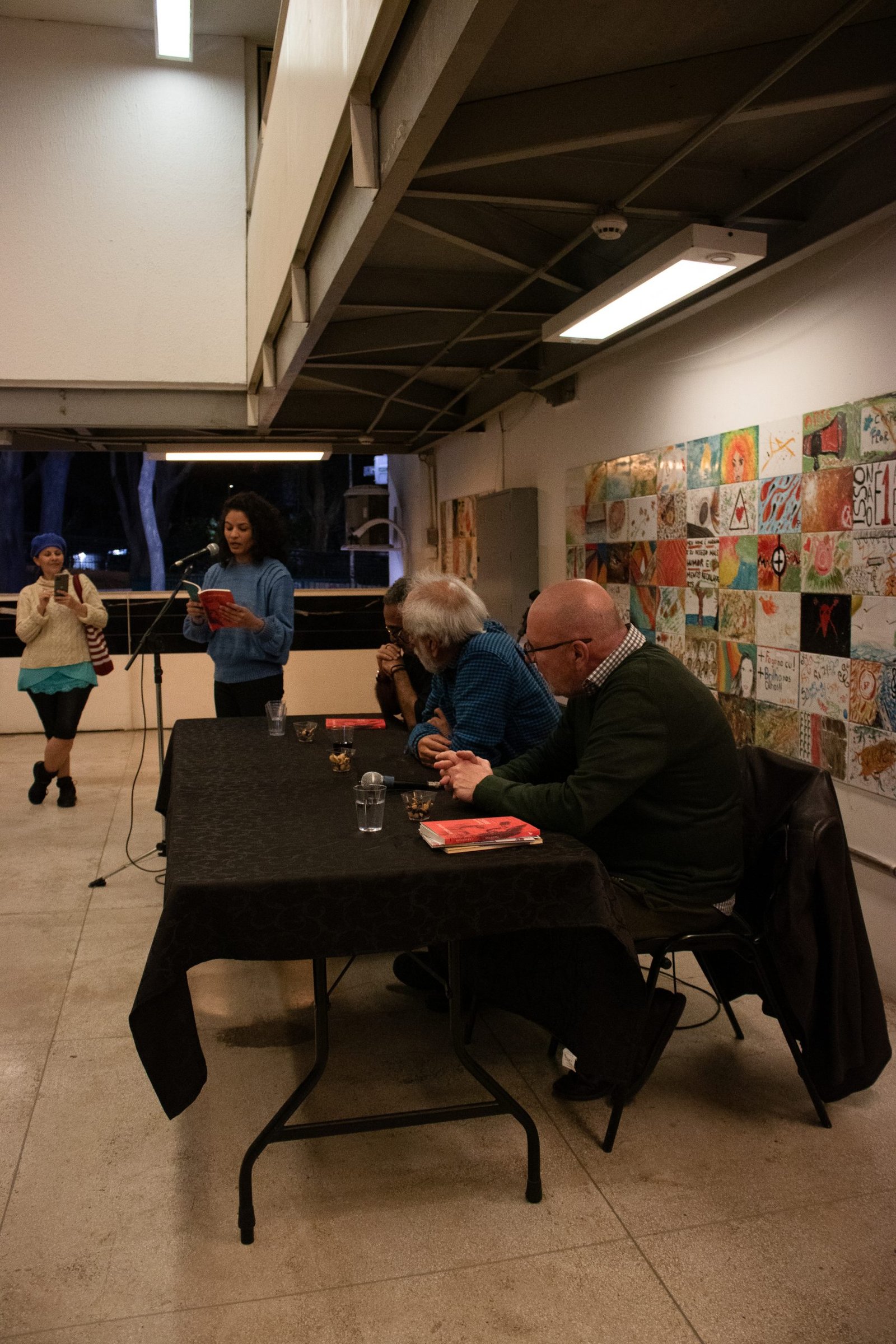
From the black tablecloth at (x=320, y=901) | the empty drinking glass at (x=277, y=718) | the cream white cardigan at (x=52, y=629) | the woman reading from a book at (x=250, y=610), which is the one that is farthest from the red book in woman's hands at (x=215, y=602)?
the black tablecloth at (x=320, y=901)

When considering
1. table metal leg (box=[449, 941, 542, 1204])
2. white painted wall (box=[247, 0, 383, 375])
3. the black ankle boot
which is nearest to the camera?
table metal leg (box=[449, 941, 542, 1204])

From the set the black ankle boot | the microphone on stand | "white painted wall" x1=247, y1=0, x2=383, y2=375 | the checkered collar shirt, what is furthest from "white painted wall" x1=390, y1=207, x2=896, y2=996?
the black ankle boot

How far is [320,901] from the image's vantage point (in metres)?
2.10

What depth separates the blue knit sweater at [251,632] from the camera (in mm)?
→ 4648

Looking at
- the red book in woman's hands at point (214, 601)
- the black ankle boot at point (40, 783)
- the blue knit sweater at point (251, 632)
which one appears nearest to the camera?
the red book in woman's hands at point (214, 601)

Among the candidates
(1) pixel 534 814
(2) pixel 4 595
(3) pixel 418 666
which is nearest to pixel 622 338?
(3) pixel 418 666

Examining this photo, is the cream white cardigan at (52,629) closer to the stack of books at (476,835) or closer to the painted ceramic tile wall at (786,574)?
the painted ceramic tile wall at (786,574)

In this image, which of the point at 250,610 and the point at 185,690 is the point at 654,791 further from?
the point at 185,690

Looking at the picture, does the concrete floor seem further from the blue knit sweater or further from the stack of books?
the blue knit sweater

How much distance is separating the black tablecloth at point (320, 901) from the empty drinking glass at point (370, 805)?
29 mm

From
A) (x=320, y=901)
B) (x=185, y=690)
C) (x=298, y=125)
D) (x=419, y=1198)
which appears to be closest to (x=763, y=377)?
(x=298, y=125)

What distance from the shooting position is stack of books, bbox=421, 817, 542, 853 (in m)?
2.26

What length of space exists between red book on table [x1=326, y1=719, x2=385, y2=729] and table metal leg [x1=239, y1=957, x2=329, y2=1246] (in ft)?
4.91

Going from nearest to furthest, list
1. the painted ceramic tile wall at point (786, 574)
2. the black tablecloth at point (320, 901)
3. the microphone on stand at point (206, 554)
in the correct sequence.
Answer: the black tablecloth at point (320, 901) → the painted ceramic tile wall at point (786, 574) → the microphone on stand at point (206, 554)
